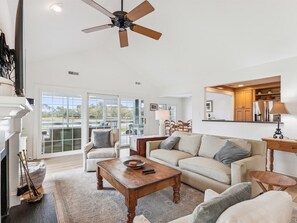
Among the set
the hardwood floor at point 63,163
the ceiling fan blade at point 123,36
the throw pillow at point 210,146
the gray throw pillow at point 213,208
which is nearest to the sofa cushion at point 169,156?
the throw pillow at point 210,146

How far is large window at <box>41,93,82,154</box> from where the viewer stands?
4727mm

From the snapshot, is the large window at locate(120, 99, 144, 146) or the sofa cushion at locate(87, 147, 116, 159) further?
the large window at locate(120, 99, 144, 146)

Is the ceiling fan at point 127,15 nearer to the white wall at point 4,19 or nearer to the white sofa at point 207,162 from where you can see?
the white wall at point 4,19

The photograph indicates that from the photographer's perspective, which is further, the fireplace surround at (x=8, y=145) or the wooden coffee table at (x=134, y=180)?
the wooden coffee table at (x=134, y=180)

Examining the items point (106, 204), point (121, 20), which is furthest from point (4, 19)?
point (106, 204)

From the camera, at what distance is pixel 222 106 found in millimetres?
7031

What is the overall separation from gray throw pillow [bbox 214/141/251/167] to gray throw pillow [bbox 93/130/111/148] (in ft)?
7.94

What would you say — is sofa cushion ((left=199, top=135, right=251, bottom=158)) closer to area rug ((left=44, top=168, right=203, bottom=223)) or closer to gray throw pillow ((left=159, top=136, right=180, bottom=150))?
gray throw pillow ((left=159, top=136, right=180, bottom=150))

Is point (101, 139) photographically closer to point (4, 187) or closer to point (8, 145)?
point (8, 145)

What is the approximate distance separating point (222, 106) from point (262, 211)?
672cm

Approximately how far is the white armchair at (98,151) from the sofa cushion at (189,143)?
1.35 m

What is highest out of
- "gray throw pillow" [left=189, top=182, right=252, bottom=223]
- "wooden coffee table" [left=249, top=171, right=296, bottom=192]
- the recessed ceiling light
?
the recessed ceiling light

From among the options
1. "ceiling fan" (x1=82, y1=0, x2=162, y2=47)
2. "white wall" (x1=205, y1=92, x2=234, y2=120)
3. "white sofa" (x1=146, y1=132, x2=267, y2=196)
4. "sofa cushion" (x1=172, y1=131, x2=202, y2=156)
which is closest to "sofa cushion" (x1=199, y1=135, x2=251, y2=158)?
"white sofa" (x1=146, y1=132, x2=267, y2=196)

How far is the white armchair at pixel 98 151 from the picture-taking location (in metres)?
3.49
